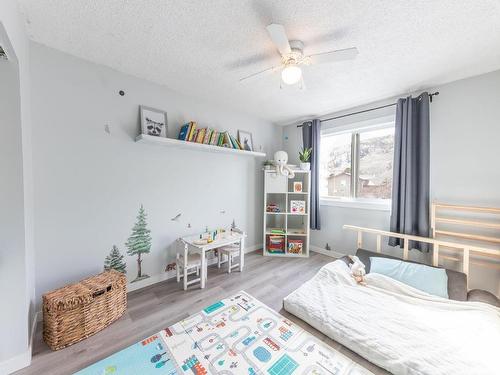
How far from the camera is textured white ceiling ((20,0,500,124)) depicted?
125cm

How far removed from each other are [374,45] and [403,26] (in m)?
0.22

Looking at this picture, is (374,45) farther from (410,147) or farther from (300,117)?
(300,117)

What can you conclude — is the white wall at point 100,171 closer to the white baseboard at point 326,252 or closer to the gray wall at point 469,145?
the white baseboard at point 326,252

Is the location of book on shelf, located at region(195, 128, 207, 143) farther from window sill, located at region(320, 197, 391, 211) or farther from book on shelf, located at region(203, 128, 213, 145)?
window sill, located at region(320, 197, 391, 211)

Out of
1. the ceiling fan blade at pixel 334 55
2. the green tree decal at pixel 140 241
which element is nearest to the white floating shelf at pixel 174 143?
the green tree decal at pixel 140 241

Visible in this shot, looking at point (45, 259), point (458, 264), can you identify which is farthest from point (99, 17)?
point (458, 264)

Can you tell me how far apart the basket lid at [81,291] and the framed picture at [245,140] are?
2250 mm

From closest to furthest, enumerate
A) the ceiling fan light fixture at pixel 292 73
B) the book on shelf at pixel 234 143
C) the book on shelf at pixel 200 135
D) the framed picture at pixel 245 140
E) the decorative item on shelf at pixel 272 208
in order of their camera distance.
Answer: the ceiling fan light fixture at pixel 292 73, the book on shelf at pixel 200 135, the book on shelf at pixel 234 143, the framed picture at pixel 245 140, the decorative item on shelf at pixel 272 208

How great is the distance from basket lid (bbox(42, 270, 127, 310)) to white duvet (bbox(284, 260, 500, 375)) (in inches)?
61.5

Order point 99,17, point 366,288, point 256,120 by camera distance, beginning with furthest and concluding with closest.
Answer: point 256,120 → point 366,288 → point 99,17

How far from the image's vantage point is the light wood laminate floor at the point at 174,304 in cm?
135

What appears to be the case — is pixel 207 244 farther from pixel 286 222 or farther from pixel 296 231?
pixel 296 231

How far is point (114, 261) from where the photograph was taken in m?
2.04

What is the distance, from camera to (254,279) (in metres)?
2.45
